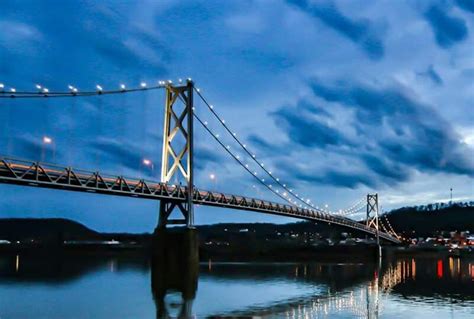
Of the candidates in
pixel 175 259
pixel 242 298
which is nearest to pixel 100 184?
pixel 175 259

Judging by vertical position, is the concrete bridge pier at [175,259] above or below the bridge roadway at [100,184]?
below

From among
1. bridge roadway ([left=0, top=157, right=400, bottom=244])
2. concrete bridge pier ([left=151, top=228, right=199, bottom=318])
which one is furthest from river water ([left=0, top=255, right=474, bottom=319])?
bridge roadway ([left=0, top=157, right=400, bottom=244])

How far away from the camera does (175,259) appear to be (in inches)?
1965

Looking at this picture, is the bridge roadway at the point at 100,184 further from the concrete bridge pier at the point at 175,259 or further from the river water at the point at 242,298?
the river water at the point at 242,298

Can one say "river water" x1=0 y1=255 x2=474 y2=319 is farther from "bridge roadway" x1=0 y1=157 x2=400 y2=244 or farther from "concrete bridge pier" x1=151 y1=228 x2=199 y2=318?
"bridge roadway" x1=0 y1=157 x2=400 y2=244

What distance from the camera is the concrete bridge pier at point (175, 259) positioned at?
47.5m

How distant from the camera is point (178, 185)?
5484cm

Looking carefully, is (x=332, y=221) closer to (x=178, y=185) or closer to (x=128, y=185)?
(x=178, y=185)

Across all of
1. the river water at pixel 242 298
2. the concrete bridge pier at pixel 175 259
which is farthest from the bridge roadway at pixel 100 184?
the river water at pixel 242 298

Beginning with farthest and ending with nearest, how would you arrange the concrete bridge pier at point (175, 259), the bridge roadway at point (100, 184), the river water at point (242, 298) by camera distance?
the concrete bridge pier at point (175, 259)
the bridge roadway at point (100, 184)
the river water at point (242, 298)

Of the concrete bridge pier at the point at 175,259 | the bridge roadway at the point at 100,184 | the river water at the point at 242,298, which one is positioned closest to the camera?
the river water at the point at 242,298

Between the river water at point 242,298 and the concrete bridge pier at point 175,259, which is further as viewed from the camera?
the concrete bridge pier at point 175,259

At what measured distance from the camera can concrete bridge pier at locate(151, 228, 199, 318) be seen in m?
47.5

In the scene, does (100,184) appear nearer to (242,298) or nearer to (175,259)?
(175,259)
